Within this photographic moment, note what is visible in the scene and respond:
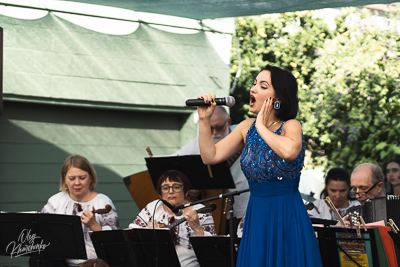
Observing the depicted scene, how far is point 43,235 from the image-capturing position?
5.10 metres

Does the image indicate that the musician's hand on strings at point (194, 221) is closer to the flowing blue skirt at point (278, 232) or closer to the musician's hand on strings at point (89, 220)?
the musician's hand on strings at point (89, 220)

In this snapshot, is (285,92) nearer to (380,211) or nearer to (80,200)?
(380,211)

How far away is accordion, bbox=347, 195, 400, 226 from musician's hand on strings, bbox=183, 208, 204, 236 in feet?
3.50

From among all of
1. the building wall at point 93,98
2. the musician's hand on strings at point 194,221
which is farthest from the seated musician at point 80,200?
the building wall at point 93,98

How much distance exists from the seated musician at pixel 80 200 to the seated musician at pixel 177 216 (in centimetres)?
25

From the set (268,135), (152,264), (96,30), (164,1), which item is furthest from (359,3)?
(268,135)

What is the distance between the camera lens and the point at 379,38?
10367 mm

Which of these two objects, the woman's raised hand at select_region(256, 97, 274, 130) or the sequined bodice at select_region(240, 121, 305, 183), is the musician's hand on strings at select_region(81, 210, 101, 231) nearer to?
the sequined bodice at select_region(240, 121, 305, 183)

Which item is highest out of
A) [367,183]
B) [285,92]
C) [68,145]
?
[68,145]

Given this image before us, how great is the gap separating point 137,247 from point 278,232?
6.19 ft

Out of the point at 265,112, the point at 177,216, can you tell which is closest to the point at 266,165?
the point at 265,112

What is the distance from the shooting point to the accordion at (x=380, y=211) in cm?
440

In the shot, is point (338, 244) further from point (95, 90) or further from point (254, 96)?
point (95, 90)
